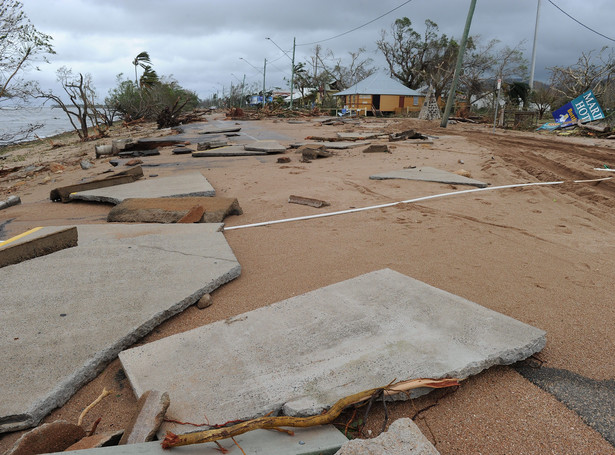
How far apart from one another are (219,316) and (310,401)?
102 cm

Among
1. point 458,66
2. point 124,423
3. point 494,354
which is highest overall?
point 458,66

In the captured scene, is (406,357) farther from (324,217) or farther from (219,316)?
(324,217)

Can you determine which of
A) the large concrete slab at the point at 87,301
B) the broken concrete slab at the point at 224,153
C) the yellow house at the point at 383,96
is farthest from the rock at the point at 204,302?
the yellow house at the point at 383,96

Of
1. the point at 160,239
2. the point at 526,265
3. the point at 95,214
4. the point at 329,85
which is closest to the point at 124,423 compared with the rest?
the point at 160,239

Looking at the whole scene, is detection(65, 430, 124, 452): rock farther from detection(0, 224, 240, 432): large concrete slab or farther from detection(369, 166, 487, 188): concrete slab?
detection(369, 166, 487, 188): concrete slab

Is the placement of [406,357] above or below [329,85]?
below

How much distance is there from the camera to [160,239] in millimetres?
3293

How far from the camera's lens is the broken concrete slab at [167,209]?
13.6 feet

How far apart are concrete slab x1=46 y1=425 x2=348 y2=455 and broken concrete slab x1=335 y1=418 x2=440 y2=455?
10 cm

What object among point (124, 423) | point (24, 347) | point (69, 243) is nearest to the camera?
point (124, 423)

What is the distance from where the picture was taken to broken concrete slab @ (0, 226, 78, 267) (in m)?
2.80

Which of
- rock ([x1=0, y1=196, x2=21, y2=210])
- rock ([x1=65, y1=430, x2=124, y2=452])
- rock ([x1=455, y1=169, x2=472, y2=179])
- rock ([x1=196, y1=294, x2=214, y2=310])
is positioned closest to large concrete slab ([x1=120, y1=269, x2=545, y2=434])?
rock ([x1=65, y1=430, x2=124, y2=452])

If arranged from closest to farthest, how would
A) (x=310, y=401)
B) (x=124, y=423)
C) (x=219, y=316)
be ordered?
(x=310, y=401), (x=124, y=423), (x=219, y=316)

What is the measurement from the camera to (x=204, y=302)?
8.12 ft
